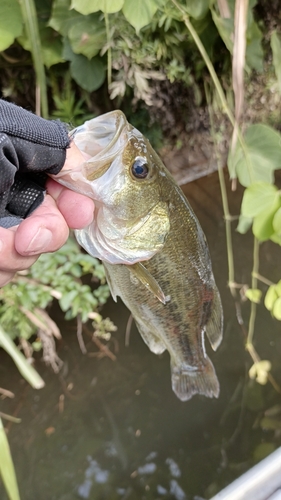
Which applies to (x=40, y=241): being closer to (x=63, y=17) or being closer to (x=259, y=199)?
(x=259, y=199)

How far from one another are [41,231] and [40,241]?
15mm

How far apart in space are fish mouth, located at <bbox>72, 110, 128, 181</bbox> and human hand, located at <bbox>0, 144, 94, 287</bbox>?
29mm

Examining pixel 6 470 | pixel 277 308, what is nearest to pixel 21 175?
pixel 6 470

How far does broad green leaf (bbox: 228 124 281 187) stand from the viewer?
1065 mm

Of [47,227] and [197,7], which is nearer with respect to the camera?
[47,227]

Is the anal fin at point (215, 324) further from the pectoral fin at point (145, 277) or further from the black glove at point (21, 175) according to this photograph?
the black glove at point (21, 175)

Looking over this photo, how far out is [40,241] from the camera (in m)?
0.57

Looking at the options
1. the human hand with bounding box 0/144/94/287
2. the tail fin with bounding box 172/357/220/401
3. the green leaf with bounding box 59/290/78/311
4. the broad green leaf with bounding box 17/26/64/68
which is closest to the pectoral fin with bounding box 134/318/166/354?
the tail fin with bounding box 172/357/220/401

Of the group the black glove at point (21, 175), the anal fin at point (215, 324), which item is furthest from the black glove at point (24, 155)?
the anal fin at point (215, 324)

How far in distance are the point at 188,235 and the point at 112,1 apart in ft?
1.83

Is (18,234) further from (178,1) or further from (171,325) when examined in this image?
(178,1)

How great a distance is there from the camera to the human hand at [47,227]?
0.57 meters

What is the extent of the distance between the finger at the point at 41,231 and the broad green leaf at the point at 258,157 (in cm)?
59

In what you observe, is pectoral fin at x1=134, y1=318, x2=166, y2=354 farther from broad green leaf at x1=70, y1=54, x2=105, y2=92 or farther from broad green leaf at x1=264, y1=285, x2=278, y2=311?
broad green leaf at x1=70, y1=54, x2=105, y2=92
